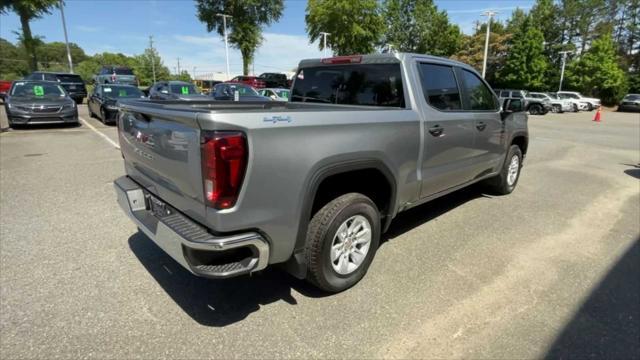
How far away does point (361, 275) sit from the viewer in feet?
10.8

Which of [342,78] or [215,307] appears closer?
[215,307]

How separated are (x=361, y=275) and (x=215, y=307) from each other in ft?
3.98

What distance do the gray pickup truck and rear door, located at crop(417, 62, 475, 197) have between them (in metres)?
0.02

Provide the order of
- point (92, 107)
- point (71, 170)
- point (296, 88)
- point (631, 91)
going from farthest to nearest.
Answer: point (631, 91) → point (92, 107) → point (71, 170) → point (296, 88)

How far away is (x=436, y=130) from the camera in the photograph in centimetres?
374

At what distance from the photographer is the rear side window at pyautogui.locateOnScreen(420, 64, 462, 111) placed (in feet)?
12.4

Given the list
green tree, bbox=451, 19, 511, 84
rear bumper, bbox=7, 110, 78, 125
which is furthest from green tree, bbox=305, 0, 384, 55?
rear bumper, bbox=7, 110, 78, 125

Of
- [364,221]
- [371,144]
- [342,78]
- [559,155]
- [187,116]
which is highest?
[342,78]

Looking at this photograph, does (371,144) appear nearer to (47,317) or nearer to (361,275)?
(361,275)

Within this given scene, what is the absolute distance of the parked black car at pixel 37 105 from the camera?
37.0 feet

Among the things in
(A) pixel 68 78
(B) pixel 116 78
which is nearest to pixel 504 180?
(A) pixel 68 78

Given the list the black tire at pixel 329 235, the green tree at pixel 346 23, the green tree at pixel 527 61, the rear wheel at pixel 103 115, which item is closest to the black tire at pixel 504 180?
the black tire at pixel 329 235

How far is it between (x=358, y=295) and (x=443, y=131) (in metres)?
1.85

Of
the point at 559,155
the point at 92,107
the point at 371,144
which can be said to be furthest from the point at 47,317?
the point at 92,107
